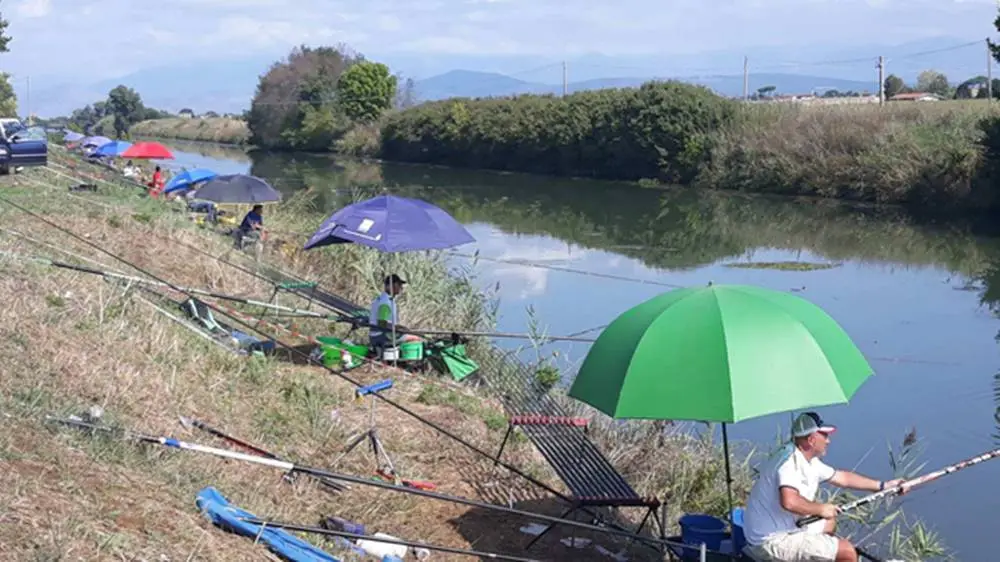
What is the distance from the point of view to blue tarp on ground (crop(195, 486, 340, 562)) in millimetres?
5500

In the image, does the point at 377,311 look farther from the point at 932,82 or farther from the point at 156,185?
the point at 932,82

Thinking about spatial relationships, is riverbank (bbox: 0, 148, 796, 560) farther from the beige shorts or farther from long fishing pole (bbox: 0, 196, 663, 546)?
the beige shorts

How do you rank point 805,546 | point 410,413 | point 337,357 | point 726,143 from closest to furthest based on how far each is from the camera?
1. point 805,546
2. point 410,413
3. point 337,357
4. point 726,143

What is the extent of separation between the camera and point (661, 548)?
23.0 feet

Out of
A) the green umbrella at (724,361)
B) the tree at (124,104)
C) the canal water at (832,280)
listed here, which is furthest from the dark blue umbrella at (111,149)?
the tree at (124,104)

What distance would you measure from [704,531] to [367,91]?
64.2m

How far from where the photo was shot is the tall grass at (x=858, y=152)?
29281 millimetres

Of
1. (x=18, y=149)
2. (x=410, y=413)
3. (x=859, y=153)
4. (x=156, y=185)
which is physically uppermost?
(x=859, y=153)

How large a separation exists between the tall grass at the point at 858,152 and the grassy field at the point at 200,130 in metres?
56.7

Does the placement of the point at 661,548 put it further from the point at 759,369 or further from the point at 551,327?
the point at 551,327

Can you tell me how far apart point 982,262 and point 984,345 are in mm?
8122

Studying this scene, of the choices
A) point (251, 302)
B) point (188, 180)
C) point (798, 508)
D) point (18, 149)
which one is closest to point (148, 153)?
point (188, 180)

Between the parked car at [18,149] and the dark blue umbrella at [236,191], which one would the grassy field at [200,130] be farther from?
the dark blue umbrella at [236,191]

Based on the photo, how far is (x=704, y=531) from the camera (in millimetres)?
Result: 6477
